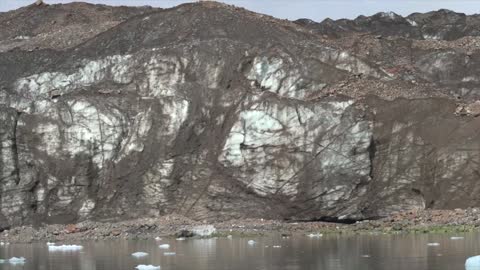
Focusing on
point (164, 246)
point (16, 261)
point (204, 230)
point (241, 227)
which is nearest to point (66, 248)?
point (164, 246)

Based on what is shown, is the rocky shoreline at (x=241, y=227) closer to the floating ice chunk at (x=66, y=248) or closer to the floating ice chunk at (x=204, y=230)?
the floating ice chunk at (x=204, y=230)

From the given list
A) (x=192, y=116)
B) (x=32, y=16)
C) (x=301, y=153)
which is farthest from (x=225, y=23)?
(x=32, y=16)

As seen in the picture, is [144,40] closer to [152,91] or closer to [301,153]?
[152,91]

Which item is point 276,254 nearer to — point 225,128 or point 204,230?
point 204,230

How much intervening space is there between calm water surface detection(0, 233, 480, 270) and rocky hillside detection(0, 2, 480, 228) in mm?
10258

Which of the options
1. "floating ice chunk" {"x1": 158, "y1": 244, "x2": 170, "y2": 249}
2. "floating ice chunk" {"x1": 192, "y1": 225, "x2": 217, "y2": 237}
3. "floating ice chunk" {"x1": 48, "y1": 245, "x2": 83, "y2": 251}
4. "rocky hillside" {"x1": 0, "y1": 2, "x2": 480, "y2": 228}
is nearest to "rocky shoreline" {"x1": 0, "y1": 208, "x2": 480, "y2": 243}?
"floating ice chunk" {"x1": 192, "y1": 225, "x2": 217, "y2": 237}

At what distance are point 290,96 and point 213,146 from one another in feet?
19.2

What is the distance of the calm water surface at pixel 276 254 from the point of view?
2498 centimetres

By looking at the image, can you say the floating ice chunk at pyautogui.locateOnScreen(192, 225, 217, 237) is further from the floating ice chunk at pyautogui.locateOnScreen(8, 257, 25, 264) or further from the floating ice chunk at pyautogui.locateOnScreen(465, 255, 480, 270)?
the floating ice chunk at pyautogui.locateOnScreen(465, 255, 480, 270)

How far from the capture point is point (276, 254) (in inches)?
1147

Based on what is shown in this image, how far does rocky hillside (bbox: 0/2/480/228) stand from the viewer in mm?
48250

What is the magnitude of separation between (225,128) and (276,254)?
22.7 meters

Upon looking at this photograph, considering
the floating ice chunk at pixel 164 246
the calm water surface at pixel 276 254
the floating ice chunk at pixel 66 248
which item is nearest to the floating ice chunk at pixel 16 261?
the calm water surface at pixel 276 254

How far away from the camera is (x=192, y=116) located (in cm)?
5212
